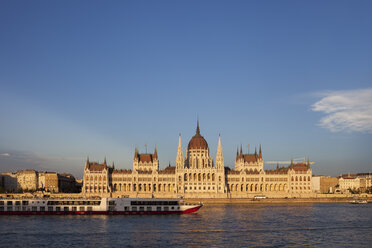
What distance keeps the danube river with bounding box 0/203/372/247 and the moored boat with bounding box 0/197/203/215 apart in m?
4.62

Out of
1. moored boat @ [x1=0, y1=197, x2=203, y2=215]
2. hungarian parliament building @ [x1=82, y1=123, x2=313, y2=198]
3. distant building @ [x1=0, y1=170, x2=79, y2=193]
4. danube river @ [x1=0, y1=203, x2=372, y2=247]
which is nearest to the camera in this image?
danube river @ [x1=0, y1=203, x2=372, y2=247]

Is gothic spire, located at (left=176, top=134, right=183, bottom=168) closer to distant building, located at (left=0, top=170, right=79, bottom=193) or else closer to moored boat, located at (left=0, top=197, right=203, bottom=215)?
distant building, located at (left=0, top=170, right=79, bottom=193)

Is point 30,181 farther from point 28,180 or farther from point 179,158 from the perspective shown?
point 179,158

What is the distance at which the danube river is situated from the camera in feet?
174

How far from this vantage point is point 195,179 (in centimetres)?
17050

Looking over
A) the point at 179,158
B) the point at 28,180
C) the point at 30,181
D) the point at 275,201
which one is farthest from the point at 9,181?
the point at 275,201

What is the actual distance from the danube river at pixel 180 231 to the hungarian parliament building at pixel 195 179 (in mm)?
83874

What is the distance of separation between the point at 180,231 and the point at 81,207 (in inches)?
1184

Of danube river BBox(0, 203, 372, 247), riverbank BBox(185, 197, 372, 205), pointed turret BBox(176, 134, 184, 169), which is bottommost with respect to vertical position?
riverbank BBox(185, 197, 372, 205)

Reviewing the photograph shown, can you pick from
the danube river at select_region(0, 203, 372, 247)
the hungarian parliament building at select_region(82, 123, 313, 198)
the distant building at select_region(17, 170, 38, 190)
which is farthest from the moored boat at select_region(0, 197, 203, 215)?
the distant building at select_region(17, 170, 38, 190)

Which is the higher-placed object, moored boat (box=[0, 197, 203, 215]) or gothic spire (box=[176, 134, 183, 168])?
gothic spire (box=[176, 134, 183, 168])

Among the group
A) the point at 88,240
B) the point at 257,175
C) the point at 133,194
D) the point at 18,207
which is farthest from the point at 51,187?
the point at 88,240

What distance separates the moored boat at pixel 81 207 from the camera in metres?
85.8

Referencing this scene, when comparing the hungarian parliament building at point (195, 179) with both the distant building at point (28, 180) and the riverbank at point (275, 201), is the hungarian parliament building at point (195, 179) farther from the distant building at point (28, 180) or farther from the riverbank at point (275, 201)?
the distant building at point (28, 180)
